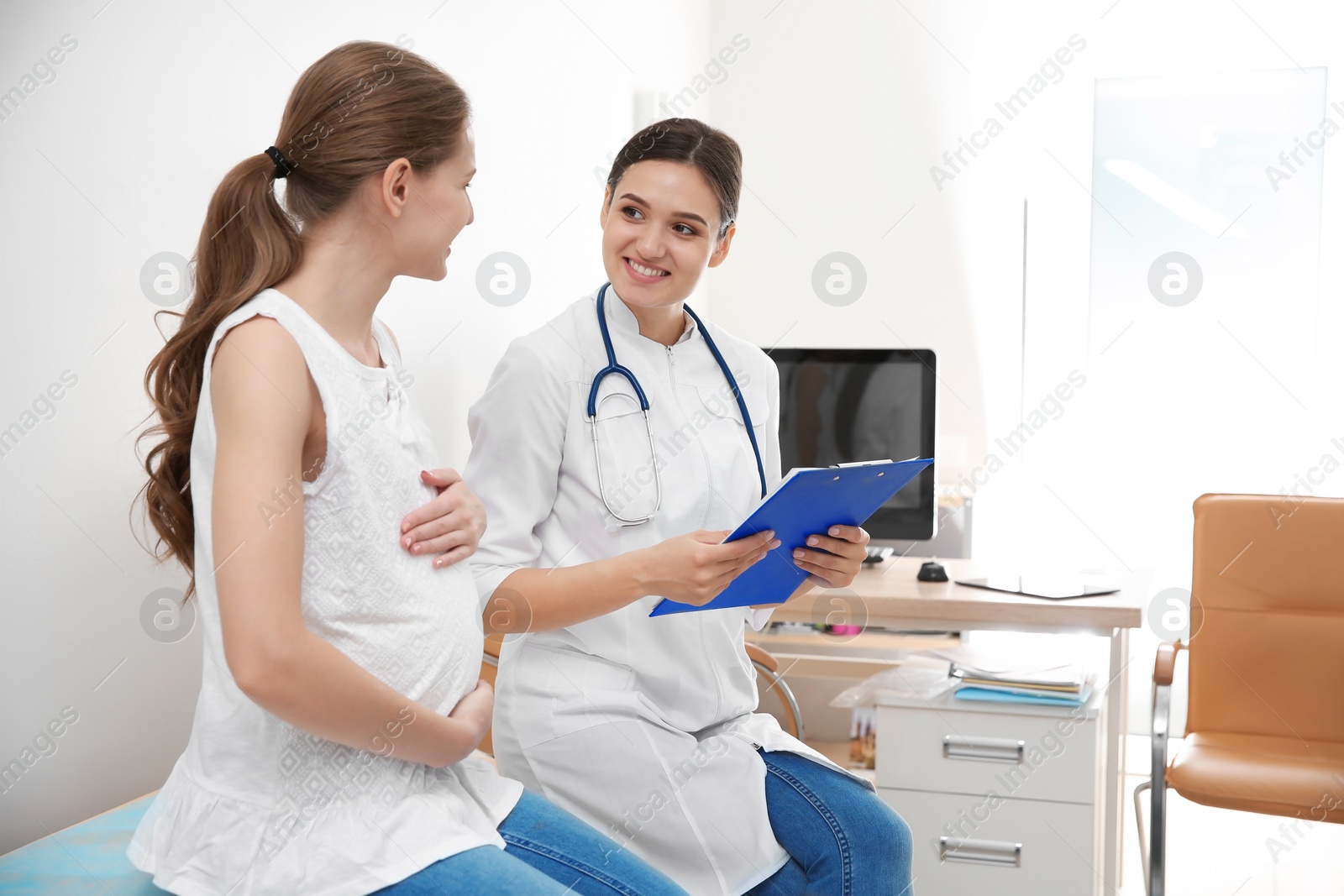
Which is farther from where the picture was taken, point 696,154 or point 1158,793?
point 1158,793

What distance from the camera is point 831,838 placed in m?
1.31

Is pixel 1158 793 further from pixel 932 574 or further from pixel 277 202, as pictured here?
pixel 277 202

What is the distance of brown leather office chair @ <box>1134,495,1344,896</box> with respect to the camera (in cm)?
233

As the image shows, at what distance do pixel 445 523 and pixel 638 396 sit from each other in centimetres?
48

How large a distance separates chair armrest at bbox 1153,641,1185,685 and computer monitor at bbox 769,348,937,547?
1.85 feet

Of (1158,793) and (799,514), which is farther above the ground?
(799,514)

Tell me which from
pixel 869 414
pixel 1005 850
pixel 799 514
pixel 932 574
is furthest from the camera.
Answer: pixel 869 414

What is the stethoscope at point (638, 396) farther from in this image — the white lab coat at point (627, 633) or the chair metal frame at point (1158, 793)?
the chair metal frame at point (1158, 793)

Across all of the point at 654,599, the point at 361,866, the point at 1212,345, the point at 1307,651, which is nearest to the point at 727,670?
the point at 654,599

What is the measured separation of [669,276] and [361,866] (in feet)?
2.85

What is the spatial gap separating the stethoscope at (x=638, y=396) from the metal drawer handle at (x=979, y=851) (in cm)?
93

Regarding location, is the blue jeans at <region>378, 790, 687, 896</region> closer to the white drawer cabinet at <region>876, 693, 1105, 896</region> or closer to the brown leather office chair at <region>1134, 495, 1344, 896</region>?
the white drawer cabinet at <region>876, 693, 1105, 896</region>

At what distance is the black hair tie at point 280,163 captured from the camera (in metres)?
1.03

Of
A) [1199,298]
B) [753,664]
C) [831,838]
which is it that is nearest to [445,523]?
[831,838]
